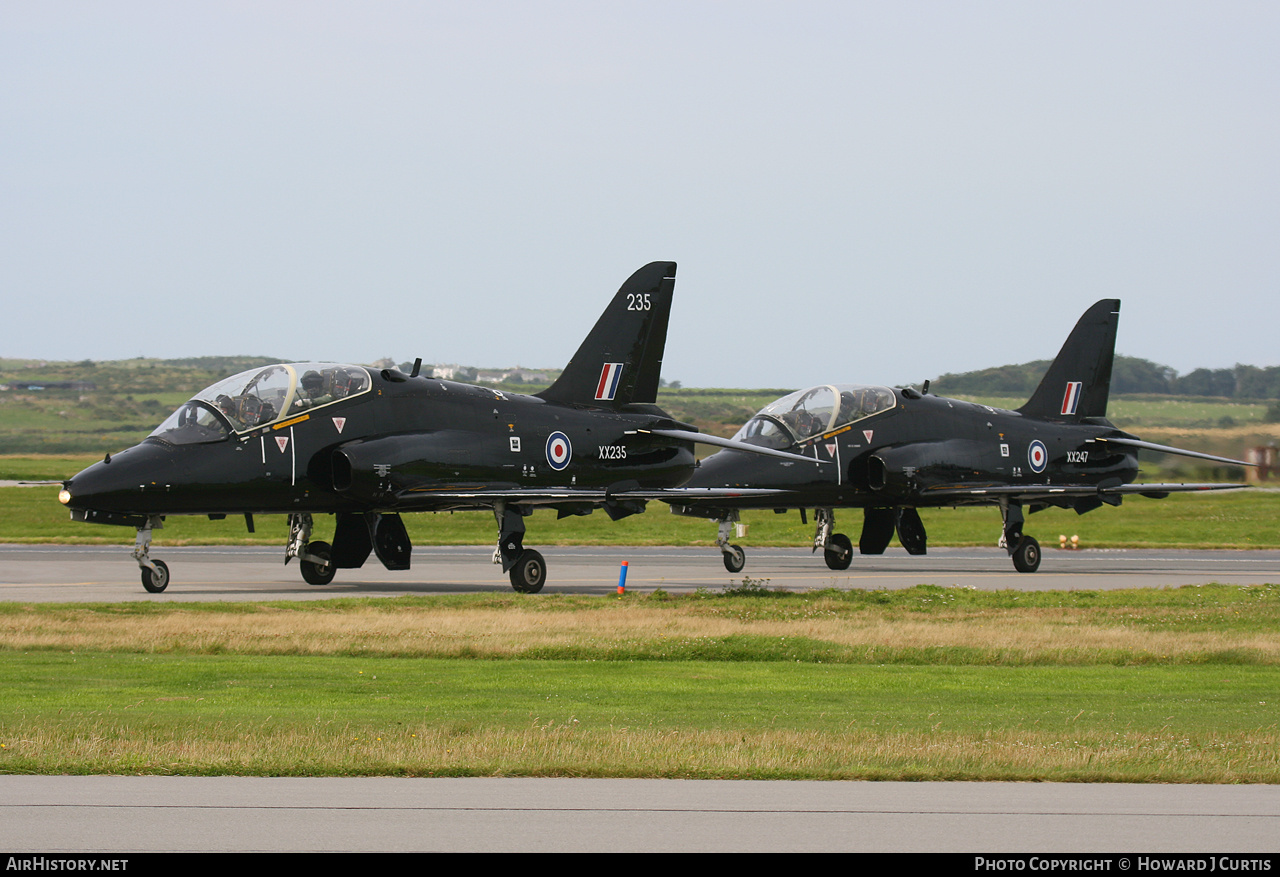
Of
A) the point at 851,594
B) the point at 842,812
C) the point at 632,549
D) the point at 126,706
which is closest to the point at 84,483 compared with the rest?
the point at 126,706

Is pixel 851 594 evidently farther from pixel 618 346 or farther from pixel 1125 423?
pixel 1125 423

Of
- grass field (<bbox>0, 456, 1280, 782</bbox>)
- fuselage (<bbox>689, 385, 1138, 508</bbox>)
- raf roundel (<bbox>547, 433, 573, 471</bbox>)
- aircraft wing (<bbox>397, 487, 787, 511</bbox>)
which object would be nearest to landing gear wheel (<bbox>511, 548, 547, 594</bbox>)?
aircraft wing (<bbox>397, 487, 787, 511</bbox>)

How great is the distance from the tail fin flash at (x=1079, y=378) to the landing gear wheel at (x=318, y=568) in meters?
19.3

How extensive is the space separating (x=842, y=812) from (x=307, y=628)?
12.1 m

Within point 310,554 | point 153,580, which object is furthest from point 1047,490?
point 153,580

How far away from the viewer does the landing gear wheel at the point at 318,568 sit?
2752 centimetres

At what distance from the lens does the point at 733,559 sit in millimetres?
31000

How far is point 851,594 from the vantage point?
23906 mm

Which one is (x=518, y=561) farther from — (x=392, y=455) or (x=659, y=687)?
(x=659, y=687)

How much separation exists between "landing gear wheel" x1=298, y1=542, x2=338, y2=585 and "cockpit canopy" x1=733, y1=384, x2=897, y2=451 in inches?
393

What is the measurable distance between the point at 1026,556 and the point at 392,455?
1571cm

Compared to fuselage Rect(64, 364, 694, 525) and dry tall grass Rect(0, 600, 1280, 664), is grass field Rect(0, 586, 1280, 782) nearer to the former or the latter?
dry tall grass Rect(0, 600, 1280, 664)

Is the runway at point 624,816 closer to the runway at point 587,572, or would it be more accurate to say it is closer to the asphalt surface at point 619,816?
the asphalt surface at point 619,816

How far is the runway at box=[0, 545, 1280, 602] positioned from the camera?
1035 inches
